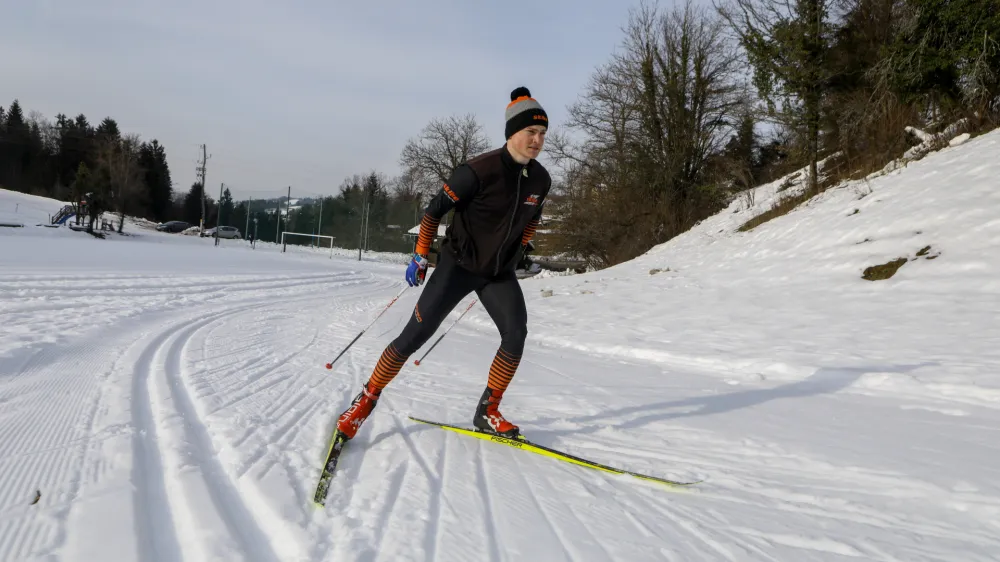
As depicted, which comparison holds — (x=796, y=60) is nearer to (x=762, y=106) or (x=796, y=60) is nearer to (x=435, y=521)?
(x=762, y=106)

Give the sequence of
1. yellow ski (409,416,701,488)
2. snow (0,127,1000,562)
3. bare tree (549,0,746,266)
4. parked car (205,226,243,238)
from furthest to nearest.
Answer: parked car (205,226,243,238)
bare tree (549,0,746,266)
yellow ski (409,416,701,488)
snow (0,127,1000,562)

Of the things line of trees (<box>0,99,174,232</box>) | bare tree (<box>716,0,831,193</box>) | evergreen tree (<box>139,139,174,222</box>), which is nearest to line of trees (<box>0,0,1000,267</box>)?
bare tree (<box>716,0,831,193</box>)

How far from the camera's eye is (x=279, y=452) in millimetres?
2818

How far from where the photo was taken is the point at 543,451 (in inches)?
124

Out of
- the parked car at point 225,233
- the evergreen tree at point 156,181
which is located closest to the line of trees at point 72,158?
the evergreen tree at point 156,181

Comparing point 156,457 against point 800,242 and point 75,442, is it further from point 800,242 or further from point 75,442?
point 800,242

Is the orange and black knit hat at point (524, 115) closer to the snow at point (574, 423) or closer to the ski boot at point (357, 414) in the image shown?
the ski boot at point (357, 414)

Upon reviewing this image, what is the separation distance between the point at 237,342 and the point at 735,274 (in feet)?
27.3

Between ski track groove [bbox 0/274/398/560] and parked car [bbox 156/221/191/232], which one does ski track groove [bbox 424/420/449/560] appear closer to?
ski track groove [bbox 0/274/398/560]

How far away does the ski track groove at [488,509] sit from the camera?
202 centimetres

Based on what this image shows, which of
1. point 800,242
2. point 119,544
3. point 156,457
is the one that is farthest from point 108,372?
point 800,242

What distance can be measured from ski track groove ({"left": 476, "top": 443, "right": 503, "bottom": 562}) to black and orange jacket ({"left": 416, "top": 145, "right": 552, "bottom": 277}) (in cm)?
111

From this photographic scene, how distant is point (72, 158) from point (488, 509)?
82.0 meters

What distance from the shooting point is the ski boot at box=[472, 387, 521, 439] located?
333 cm
